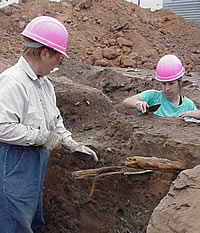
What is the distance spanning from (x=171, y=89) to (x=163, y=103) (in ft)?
0.56

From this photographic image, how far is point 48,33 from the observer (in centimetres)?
245

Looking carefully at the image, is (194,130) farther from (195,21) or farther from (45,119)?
(195,21)

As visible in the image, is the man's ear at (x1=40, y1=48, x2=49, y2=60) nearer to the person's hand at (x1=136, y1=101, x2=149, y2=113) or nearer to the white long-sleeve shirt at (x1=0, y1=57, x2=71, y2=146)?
the white long-sleeve shirt at (x1=0, y1=57, x2=71, y2=146)

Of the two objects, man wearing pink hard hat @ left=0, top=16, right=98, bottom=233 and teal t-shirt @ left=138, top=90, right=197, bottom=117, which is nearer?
man wearing pink hard hat @ left=0, top=16, right=98, bottom=233

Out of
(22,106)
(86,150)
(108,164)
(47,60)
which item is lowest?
(108,164)

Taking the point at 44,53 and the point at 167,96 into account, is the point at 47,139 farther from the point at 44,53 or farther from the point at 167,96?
the point at 167,96

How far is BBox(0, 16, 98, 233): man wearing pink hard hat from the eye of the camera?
2326mm

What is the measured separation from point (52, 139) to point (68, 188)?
909mm

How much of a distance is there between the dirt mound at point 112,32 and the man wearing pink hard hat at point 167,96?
6245mm

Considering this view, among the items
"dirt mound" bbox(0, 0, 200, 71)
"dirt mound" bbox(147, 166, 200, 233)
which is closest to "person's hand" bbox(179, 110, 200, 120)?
"dirt mound" bbox(147, 166, 200, 233)

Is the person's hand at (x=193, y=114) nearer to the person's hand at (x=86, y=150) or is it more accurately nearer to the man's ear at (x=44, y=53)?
the person's hand at (x=86, y=150)

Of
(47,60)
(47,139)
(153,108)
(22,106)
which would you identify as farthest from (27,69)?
(153,108)

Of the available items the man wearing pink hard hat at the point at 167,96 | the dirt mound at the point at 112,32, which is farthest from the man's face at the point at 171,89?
the dirt mound at the point at 112,32

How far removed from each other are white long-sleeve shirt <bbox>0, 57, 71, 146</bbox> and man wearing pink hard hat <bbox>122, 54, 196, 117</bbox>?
2.81ft
